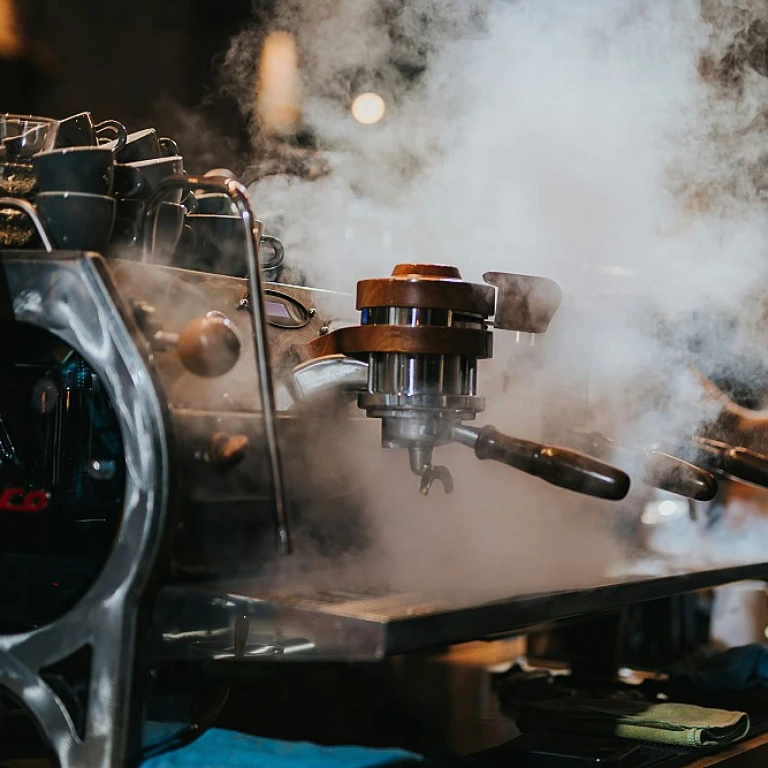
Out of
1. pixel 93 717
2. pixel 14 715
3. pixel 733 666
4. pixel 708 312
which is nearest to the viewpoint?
pixel 93 717

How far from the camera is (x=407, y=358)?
1158 mm

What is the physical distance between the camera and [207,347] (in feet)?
3.19

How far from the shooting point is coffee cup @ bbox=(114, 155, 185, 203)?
3.69 feet

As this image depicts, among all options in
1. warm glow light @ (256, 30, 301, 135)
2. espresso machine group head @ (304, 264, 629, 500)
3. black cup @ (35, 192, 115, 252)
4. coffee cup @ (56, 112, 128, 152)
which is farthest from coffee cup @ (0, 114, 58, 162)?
warm glow light @ (256, 30, 301, 135)

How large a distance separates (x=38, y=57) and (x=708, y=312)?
1.30 m

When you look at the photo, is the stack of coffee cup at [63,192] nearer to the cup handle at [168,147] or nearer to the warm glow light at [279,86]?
the cup handle at [168,147]

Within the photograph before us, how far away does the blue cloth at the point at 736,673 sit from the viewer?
176 centimetres

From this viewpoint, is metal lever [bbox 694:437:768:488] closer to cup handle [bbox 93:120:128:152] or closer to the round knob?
the round knob

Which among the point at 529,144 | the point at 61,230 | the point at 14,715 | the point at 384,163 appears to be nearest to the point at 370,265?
the point at 384,163

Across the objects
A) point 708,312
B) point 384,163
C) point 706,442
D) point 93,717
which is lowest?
point 93,717

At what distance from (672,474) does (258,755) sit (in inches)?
23.7

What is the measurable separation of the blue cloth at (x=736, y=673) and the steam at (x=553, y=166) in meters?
0.35

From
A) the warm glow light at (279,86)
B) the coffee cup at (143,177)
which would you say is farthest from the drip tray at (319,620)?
the warm glow light at (279,86)

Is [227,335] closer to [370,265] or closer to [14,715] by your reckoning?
[14,715]
